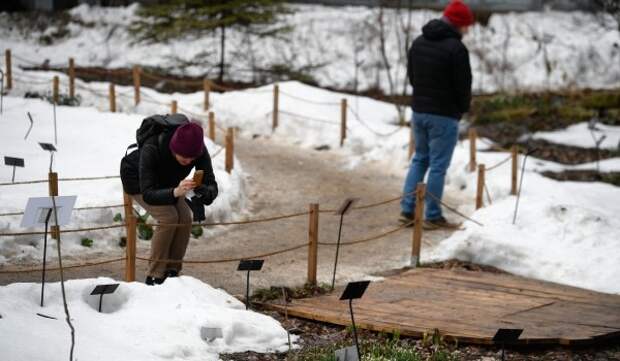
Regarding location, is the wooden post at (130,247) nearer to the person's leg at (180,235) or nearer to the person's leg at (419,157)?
the person's leg at (180,235)

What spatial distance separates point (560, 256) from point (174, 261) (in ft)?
14.0

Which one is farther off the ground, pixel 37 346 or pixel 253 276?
pixel 37 346

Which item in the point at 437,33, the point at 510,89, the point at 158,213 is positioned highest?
the point at 437,33

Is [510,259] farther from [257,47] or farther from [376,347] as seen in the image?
[257,47]

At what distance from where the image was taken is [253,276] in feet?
29.7

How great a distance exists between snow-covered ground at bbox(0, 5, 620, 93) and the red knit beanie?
12826mm

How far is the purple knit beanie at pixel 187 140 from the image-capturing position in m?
6.89

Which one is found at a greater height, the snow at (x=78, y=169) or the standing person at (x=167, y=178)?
the standing person at (x=167, y=178)

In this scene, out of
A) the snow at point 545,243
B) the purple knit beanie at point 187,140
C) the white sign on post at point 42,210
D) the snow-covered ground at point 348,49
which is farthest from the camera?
the snow-covered ground at point 348,49

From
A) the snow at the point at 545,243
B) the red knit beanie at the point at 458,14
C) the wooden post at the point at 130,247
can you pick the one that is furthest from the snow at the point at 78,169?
A: the red knit beanie at the point at 458,14

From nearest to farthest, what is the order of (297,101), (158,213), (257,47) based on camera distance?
1. (158,213)
2. (297,101)
3. (257,47)

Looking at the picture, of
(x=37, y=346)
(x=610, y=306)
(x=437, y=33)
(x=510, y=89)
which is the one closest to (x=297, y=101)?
(x=510, y=89)

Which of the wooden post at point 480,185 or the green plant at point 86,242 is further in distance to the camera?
the wooden post at point 480,185

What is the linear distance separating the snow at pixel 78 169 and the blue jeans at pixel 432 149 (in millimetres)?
2441
